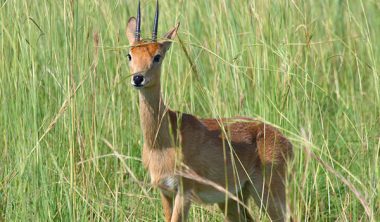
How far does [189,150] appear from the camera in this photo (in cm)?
520

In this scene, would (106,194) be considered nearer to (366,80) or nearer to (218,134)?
(218,134)

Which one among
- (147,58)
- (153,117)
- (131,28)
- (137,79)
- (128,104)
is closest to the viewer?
(137,79)

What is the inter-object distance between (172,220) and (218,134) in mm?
638

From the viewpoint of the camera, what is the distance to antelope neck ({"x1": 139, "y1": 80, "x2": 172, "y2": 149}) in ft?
16.8

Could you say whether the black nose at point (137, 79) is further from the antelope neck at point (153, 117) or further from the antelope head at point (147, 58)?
the antelope neck at point (153, 117)

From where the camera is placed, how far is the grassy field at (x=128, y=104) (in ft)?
15.8

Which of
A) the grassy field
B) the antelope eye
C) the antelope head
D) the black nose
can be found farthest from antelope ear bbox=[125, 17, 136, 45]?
the black nose

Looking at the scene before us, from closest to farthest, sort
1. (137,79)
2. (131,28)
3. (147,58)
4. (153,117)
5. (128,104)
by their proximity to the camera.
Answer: (137,79) → (147,58) → (153,117) → (131,28) → (128,104)

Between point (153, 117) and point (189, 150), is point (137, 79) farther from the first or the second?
point (189, 150)

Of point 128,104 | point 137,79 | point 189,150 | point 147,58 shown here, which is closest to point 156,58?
point 147,58

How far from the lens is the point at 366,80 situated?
24.8 ft

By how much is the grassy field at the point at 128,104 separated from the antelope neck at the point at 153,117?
206mm

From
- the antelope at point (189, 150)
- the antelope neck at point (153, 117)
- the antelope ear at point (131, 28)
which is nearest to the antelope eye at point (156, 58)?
the antelope at point (189, 150)

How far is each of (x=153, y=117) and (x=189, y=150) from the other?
285mm
